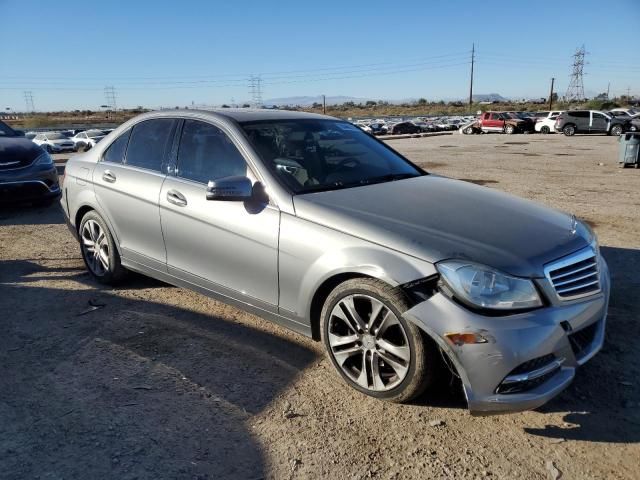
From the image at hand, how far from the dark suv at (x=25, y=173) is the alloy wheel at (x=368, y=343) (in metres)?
7.12

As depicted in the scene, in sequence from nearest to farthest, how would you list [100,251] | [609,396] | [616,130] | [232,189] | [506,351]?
[506,351], [609,396], [232,189], [100,251], [616,130]

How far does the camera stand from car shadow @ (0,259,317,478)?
8.28 ft

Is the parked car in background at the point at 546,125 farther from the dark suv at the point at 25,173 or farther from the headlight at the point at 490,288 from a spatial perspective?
the headlight at the point at 490,288

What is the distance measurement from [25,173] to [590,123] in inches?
1289

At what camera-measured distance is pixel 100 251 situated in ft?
15.9

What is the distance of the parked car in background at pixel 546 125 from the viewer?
3568 cm

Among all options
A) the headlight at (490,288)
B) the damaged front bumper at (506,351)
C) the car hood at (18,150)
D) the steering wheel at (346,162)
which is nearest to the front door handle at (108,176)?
the steering wheel at (346,162)

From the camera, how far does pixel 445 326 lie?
8.40 feet

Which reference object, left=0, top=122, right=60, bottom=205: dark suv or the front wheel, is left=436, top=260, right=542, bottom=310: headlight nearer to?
left=0, top=122, right=60, bottom=205: dark suv

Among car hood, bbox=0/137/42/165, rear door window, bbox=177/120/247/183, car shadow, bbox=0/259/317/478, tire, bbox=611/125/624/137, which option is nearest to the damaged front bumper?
car shadow, bbox=0/259/317/478

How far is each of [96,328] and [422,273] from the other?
2.69m

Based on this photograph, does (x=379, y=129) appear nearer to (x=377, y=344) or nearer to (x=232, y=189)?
(x=232, y=189)

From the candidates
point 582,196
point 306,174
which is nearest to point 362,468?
point 306,174

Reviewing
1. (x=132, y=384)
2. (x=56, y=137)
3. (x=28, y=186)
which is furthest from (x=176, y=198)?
(x=56, y=137)
